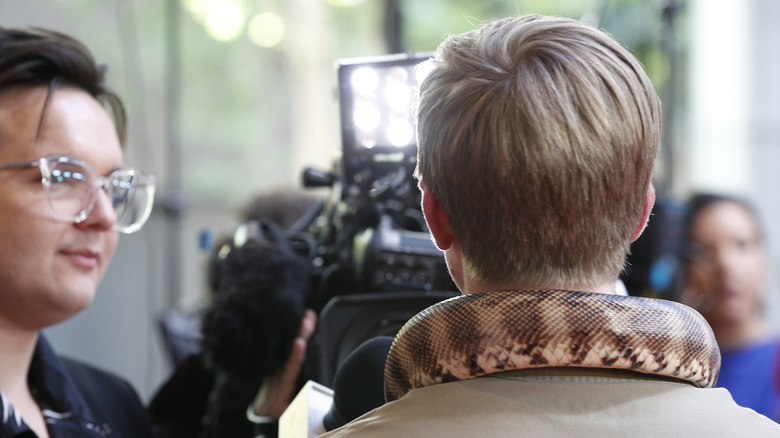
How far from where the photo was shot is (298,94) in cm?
537

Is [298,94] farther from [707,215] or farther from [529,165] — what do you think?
[529,165]

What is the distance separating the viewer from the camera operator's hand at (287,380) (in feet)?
4.47

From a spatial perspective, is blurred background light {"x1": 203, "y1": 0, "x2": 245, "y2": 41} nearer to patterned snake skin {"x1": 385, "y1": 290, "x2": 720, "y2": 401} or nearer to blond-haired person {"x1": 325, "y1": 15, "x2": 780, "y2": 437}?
blond-haired person {"x1": 325, "y1": 15, "x2": 780, "y2": 437}

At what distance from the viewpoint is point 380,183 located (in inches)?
51.5

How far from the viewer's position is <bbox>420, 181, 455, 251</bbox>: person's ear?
0.83 meters

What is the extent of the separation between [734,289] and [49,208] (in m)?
1.98

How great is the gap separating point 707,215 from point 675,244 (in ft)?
0.53

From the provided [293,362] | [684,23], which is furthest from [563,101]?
[684,23]

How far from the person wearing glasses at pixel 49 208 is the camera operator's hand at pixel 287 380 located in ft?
1.19

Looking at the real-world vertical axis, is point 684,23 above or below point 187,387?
above

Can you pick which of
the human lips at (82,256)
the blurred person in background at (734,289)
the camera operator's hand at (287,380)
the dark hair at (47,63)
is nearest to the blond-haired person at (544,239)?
the camera operator's hand at (287,380)

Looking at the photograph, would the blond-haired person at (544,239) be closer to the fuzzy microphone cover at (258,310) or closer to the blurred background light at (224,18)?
the fuzzy microphone cover at (258,310)

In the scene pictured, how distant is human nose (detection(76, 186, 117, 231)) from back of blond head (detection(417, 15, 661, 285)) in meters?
0.82

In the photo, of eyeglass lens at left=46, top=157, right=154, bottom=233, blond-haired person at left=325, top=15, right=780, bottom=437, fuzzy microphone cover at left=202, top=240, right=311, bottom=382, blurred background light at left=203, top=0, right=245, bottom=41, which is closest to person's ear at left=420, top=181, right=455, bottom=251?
blond-haired person at left=325, top=15, right=780, bottom=437
